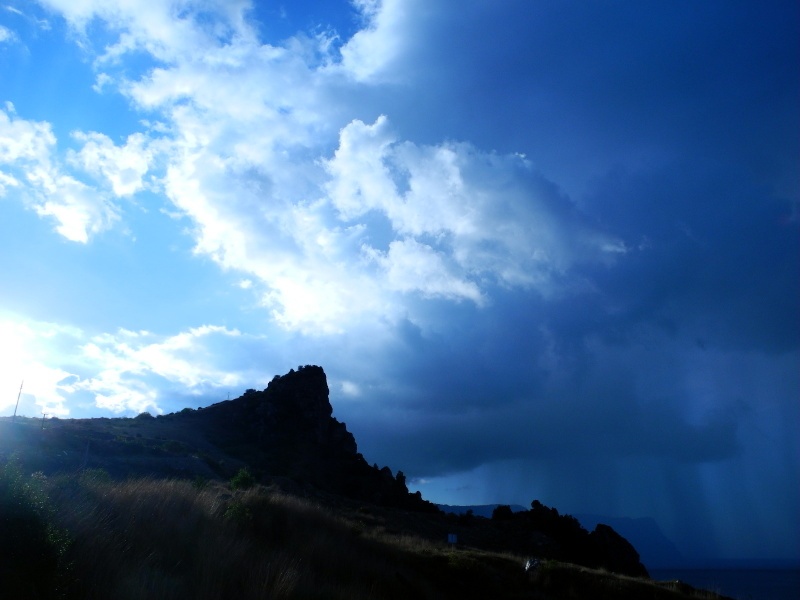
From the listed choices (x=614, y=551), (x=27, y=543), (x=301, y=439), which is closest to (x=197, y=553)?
(x=27, y=543)

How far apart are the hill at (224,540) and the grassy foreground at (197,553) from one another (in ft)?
0.12

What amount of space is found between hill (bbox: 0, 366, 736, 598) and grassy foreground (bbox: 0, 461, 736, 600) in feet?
0.12

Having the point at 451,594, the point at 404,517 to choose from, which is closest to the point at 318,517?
the point at 451,594

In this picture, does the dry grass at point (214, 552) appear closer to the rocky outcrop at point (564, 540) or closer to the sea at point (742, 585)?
the sea at point (742, 585)

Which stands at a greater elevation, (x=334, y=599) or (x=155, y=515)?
(x=155, y=515)

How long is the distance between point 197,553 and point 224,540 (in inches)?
72.1

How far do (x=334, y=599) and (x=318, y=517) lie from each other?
45.1 ft

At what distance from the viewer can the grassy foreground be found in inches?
383

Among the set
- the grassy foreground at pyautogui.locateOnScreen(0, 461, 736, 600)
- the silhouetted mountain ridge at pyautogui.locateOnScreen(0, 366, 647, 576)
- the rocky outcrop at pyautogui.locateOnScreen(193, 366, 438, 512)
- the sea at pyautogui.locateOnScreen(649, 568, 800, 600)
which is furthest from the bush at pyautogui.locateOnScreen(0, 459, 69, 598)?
the rocky outcrop at pyautogui.locateOnScreen(193, 366, 438, 512)

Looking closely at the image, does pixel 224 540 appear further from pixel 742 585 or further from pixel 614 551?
pixel 742 585

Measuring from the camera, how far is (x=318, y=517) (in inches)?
1063

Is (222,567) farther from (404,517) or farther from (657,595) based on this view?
(404,517)

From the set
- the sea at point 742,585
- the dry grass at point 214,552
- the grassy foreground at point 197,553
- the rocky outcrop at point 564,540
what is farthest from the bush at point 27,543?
the rocky outcrop at point 564,540

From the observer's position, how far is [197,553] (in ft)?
44.4
